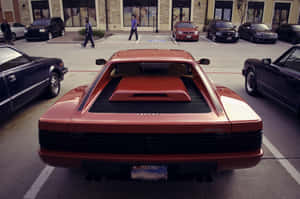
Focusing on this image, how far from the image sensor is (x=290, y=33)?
19.9m

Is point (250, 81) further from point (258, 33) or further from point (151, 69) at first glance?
point (258, 33)

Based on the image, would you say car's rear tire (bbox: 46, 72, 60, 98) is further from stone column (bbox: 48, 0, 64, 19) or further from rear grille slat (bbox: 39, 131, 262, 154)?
stone column (bbox: 48, 0, 64, 19)

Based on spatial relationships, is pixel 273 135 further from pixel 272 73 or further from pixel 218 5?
pixel 218 5

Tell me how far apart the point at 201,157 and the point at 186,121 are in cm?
38

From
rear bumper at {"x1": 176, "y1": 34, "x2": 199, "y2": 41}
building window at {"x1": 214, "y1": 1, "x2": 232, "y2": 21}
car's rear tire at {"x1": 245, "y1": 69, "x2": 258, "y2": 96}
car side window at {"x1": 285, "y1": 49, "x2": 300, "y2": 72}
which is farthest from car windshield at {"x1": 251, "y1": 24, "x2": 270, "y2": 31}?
car side window at {"x1": 285, "y1": 49, "x2": 300, "y2": 72}

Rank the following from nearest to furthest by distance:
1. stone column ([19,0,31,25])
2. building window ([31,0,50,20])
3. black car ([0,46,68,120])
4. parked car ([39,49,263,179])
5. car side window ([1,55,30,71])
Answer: parked car ([39,49,263,179])
black car ([0,46,68,120])
car side window ([1,55,30,71])
stone column ([19,0,31,25])
building window ([31,0,50,20])

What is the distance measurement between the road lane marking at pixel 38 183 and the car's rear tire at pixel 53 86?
3.23 metres

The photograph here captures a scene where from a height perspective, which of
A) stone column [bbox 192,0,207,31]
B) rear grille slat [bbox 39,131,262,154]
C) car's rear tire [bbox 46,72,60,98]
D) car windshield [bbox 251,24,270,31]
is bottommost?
car's rear tire [bbox 46,72,60,98]

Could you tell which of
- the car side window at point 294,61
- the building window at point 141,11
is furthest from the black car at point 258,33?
the car side window at point 294,61

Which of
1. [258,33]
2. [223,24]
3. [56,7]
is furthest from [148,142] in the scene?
[56,7]

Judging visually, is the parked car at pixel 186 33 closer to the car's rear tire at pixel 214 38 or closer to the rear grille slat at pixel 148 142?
the car's rear tire at pixel 214 38

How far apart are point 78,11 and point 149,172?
32.0m

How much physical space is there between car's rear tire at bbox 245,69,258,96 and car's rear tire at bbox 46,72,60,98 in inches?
202

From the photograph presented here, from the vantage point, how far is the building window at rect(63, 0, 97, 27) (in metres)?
30.7
